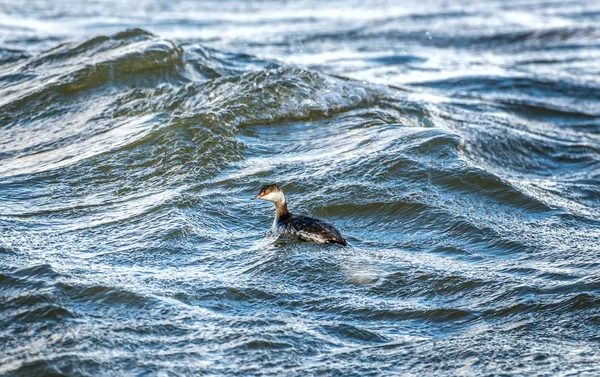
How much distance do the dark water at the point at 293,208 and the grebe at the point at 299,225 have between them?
0.12m

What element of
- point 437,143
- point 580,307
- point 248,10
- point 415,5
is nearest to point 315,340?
point 580,307

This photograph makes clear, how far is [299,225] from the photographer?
7.52 meters

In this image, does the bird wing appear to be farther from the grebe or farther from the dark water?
the dark water

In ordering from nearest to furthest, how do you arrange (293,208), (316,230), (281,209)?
1. (316,230)
2. (281,209)
3. (293,208)

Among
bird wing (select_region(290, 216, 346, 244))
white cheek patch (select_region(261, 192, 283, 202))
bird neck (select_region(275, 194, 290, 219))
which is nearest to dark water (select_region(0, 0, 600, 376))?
bird wing (select_region(290, 216, 346, 244))

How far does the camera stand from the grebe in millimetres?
7407

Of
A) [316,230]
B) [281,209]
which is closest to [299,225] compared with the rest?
[316,230]

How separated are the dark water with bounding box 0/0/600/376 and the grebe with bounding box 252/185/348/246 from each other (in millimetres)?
119

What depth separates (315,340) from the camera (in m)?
5.79

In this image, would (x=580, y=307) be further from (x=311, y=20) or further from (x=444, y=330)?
(x=311, y=20)

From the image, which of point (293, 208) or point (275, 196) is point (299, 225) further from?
point (293, 208)

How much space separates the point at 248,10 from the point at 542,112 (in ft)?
40.9

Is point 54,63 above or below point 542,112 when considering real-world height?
above

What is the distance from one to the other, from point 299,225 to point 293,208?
1.04m
